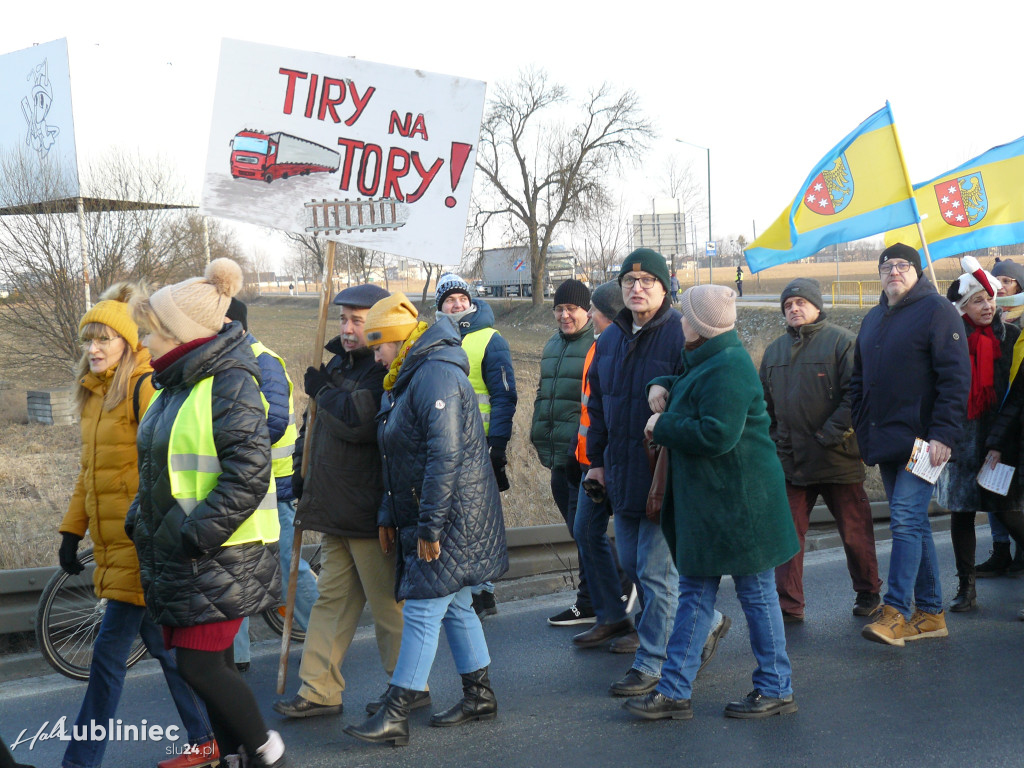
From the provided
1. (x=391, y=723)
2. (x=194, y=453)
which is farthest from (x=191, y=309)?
(x=391, y=723)

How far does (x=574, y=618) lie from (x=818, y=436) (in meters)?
1.88

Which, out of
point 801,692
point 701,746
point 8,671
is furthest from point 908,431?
point 8,671

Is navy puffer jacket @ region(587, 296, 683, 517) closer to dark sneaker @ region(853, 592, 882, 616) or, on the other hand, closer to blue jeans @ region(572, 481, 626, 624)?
blue jeans @ region(572, 481, 626, 624)

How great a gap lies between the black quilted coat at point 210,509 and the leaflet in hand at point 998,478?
14.6 ft

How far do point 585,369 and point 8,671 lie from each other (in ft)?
12.0

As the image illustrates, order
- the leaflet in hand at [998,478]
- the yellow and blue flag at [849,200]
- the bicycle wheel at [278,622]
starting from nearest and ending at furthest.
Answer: the bicycle wheel at [278,622]
the leaflet in hand at [998,478]
the yellow and blue flag at [849,200]

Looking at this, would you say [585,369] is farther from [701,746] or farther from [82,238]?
[82,238]

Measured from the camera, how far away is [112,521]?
3.99 meters

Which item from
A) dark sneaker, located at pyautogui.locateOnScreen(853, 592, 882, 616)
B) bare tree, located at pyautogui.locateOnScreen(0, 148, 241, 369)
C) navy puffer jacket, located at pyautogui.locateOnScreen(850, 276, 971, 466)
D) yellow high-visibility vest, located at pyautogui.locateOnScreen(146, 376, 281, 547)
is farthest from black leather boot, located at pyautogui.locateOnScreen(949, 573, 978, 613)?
bare tree, located at pyautogui.locateOnScreen(0, 148, 241, 369)

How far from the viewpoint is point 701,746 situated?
406 centimetres

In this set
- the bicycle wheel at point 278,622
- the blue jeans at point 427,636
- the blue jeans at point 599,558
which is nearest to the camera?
the blue jeans at point 427,636

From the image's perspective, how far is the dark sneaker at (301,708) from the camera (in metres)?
4.46

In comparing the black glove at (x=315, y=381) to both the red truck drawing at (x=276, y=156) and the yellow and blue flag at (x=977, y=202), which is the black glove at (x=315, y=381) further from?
the yellow and blue flag at (x=977, y=202)

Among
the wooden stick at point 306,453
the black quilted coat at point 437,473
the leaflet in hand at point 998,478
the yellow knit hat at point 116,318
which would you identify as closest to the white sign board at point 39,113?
the wooden stick at point 306,453
